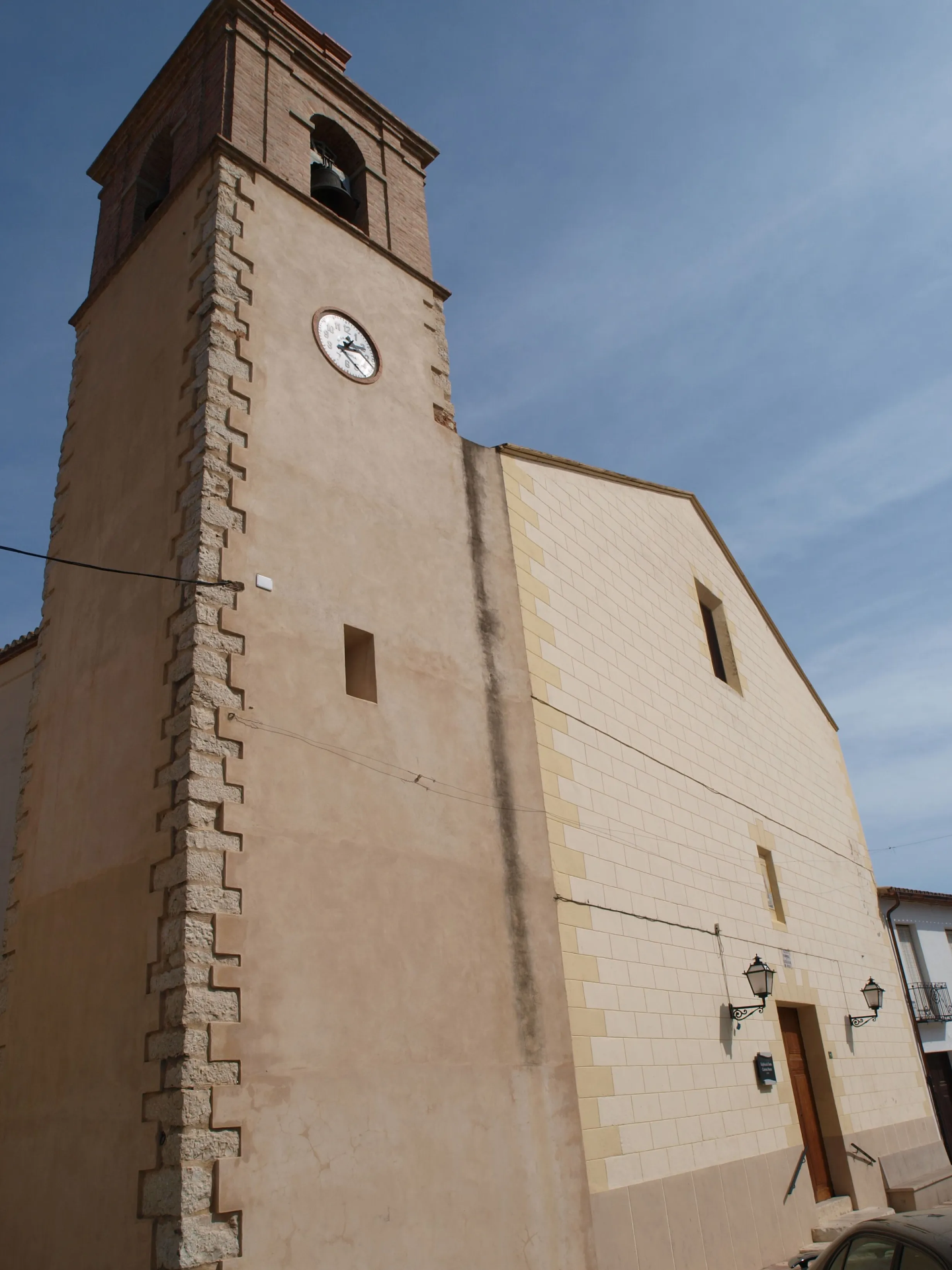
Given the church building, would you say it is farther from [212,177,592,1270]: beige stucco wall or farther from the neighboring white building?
the neighboring white building

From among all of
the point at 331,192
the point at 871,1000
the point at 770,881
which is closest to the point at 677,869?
the point at 770,881

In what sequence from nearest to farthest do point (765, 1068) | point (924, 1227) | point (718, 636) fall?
point (924, 1227), point (765, 1068), point (718, 636)

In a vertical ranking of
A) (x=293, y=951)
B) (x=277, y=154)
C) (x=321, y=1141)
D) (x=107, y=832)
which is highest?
(x=277, y=154)

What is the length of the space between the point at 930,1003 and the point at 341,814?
15925mm

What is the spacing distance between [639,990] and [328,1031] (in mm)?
3553

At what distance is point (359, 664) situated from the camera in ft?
23.9

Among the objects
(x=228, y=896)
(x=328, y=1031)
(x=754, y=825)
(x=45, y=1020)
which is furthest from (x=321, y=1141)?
(x=754, y=825)

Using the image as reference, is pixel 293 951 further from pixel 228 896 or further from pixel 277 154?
pixel 277 154

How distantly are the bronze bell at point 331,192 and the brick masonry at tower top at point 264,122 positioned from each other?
15 centimetres

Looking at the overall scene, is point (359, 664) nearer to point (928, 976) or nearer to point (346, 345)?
point (346, 345)

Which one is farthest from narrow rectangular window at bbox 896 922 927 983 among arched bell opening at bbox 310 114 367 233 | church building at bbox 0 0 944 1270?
arched bell opening at bbox 310 114 367 233

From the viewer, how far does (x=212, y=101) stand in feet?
29.6

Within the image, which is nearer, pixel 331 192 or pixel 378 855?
pixel 378 855

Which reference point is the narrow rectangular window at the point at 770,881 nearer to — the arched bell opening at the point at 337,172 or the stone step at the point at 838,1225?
the stone step at the point at 838,1225
